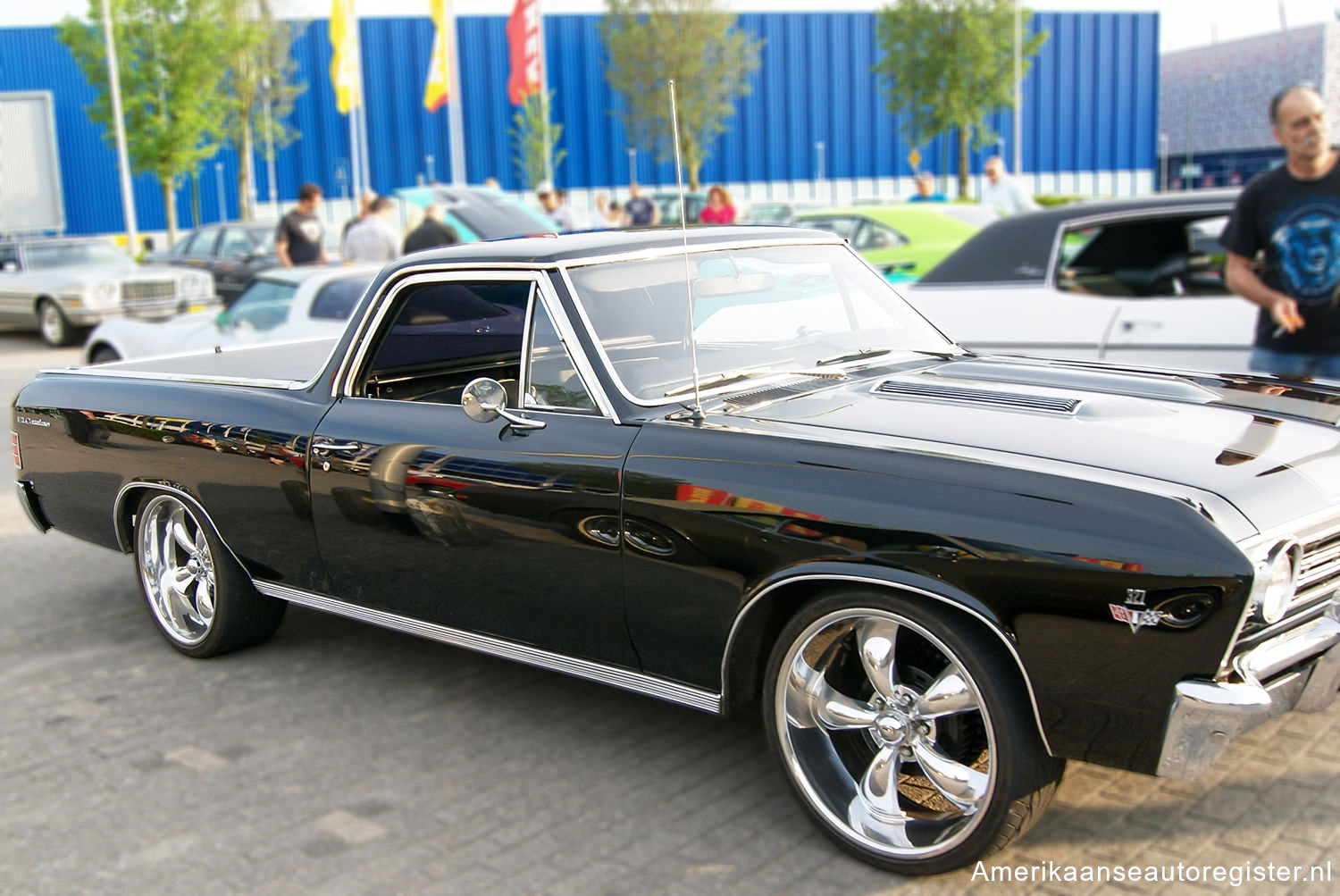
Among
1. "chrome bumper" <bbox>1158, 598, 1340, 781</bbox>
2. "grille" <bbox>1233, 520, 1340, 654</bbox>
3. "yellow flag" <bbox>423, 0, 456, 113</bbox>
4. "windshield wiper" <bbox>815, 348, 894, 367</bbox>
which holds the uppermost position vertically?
"yellow flag" <bbox>423, 0, 456, 113</bbox>

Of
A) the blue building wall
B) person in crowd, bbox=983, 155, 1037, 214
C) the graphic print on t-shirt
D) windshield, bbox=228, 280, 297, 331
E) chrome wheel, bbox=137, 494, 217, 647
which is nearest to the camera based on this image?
chrome wheel, bbox=137, 494, 217, 647

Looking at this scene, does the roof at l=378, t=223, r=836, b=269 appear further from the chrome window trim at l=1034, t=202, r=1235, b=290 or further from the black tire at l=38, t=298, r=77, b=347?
the black tire at l=38, t=298, r=77, b=347

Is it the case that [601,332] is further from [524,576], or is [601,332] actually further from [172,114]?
[172,114]

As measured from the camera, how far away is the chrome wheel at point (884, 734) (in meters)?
2.95

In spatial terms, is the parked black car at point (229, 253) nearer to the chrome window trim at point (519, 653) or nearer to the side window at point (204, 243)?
the side window at point (204, 243)

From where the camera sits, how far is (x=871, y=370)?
3982 millimetres

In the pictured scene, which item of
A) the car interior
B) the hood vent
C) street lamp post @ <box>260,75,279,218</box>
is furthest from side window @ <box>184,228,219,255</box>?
street lamp post @ <box>260,75,279,218</box>

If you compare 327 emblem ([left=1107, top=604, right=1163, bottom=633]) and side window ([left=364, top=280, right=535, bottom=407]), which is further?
side window ([left=364, top=280, right=535, bottom=407])

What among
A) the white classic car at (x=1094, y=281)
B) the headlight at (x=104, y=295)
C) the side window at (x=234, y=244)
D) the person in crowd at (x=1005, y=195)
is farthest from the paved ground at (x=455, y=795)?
the side window at (x=234, y=244)

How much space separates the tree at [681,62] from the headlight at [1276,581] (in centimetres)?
4436

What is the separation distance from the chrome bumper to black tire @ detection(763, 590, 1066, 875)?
0.33 meters

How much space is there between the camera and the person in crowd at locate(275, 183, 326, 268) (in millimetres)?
12797

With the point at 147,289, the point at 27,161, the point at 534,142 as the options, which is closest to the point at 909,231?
the point at 147,289

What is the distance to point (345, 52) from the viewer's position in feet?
81.5
